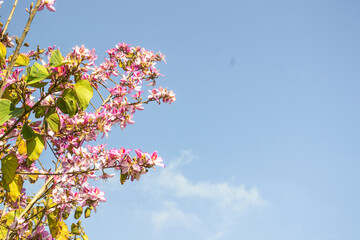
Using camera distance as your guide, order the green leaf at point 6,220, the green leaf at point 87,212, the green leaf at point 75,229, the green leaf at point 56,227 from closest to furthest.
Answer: the green leaf at point 6,220 → the green leaf at point 56,227 → the green leaf at point 87,212 → the green leaf at point 75,229

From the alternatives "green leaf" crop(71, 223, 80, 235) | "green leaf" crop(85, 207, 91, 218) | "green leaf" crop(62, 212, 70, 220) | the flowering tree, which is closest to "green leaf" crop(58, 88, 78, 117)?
the flowering tree

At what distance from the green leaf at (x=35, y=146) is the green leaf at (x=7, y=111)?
0.67ft

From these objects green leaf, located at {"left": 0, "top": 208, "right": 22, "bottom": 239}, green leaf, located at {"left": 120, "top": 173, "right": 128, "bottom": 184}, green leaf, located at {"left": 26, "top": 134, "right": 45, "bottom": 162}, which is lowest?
green leaf, located at {"left": 0, "top": 208, "right": 22, "bottom": 239}

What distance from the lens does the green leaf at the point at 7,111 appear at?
71.2 inches

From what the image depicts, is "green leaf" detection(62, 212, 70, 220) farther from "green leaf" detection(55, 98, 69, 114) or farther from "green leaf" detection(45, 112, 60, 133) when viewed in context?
"green leaf" detection(55, 98, 69, 114)

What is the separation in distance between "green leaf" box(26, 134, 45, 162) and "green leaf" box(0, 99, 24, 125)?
0.67 ft

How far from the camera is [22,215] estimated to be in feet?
8.70

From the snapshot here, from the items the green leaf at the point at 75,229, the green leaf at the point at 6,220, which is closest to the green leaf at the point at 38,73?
the green leaf at the point at 6,220

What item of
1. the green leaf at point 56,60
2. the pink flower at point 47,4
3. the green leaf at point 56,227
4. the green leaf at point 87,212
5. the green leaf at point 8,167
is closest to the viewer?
the green leaf at point 56,60

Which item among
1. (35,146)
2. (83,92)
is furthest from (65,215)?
(83,92)

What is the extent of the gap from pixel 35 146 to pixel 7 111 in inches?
10.7

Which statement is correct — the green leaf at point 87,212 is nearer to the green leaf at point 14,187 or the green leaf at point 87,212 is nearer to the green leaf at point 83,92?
the green leaf at point 14,187

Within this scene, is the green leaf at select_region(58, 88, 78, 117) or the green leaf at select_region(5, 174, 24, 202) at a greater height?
the green leaf at select_region(58, 88, 78, 117)

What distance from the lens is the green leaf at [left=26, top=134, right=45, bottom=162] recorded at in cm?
198
